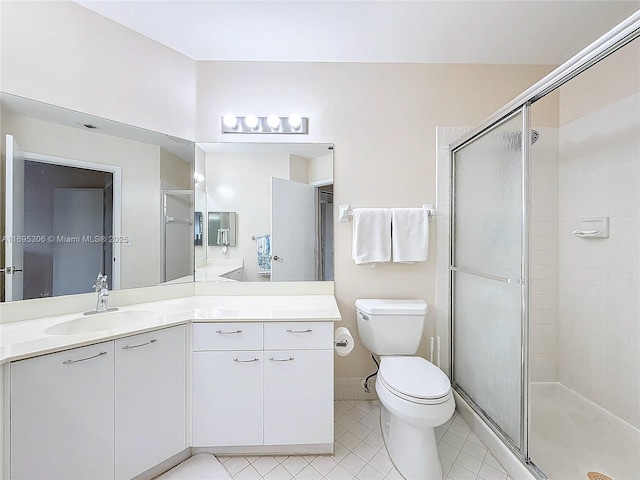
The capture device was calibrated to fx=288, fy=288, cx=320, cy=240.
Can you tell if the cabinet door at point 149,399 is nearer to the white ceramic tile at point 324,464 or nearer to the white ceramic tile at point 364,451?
the white ceramic tile at point 324,464

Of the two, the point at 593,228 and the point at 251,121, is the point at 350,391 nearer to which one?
the point at 593,228

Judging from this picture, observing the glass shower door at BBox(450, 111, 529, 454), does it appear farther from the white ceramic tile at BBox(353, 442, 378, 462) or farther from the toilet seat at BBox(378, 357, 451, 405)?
the white ceramic tile at BBox(353, 442, 378, 462)

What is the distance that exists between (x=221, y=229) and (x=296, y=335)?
0.96m

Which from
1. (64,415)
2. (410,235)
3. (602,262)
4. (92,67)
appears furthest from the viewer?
(410,235)

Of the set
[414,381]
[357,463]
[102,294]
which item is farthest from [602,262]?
[102,294]

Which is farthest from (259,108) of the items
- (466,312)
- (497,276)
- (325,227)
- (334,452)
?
(334,452)

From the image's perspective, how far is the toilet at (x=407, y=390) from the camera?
1.34 metres

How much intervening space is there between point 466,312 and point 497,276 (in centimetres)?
43

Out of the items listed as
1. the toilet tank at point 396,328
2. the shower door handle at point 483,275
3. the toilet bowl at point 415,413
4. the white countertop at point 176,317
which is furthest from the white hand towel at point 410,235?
the toilet bowl at point 415,413

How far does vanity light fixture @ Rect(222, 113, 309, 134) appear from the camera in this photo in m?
2.00

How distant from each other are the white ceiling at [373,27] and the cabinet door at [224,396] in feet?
6.12

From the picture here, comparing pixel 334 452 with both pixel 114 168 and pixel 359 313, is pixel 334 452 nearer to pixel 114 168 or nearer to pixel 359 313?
pixel 359 313

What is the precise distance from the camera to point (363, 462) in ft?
4.91

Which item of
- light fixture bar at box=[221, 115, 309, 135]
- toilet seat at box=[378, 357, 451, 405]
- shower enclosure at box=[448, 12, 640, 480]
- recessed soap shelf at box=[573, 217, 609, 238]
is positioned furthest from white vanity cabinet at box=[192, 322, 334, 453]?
recessed soap shelf at box=[573, 217, 609, 238]
